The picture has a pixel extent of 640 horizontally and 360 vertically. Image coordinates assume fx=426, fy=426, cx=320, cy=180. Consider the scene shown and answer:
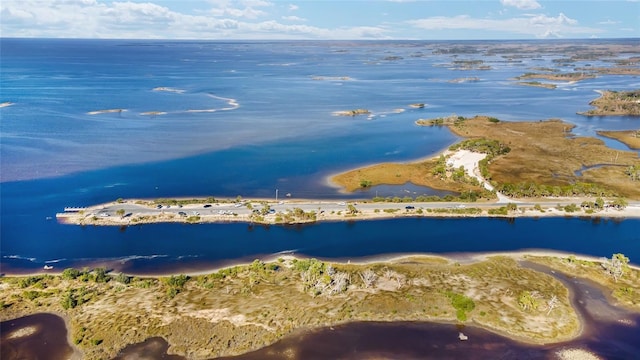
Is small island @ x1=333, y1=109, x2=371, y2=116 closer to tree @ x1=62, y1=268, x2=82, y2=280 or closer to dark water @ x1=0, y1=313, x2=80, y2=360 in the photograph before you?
tree @ x1=62, y1=268, x2=82, y2=280

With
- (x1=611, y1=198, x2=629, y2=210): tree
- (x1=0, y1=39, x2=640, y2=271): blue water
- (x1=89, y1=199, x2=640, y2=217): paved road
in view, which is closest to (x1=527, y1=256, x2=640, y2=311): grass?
(x1=0, y1=39, x2=640, y2=271): blue water

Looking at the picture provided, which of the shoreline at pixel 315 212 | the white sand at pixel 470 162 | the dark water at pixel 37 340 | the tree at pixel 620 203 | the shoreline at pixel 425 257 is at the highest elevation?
the white sand at pixel 470 162

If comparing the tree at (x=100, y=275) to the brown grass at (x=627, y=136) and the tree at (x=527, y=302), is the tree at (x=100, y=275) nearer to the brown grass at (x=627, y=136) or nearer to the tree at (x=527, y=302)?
the tree at (x=527, y=302)

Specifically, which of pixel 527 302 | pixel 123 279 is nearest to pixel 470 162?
pixel 527 302

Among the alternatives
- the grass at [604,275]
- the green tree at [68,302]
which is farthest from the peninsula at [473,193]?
the green tree at [68,302]

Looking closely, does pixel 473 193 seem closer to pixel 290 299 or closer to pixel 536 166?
pixel 536 166

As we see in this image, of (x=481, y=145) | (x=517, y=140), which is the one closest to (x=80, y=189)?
(x=481, y=145)
